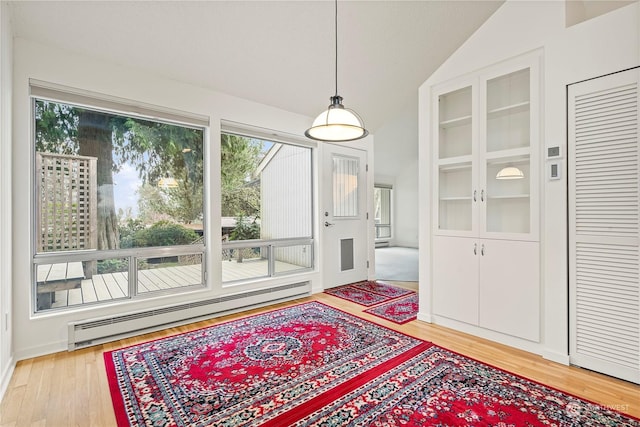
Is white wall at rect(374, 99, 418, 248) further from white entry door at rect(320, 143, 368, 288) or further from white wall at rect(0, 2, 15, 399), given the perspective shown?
white wall at rect(0, 2, 15, 399)

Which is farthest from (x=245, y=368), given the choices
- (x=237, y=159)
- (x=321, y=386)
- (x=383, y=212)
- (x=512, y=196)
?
(x=383, y=212)

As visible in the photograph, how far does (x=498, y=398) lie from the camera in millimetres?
1934

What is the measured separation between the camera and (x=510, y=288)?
107 inches

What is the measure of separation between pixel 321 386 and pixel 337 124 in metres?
1.76

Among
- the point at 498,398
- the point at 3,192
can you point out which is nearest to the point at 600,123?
the point at 498,398

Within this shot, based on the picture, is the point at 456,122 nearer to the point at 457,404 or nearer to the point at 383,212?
the point at 457,404

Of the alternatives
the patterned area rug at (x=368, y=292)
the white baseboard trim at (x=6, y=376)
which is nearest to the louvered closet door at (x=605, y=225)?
the patterned area rug at (x=368, y=292)

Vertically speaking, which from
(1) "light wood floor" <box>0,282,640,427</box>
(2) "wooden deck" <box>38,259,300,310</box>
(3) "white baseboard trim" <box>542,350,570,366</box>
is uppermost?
(2) "wooden deck" <box>38,259,300,310</box>

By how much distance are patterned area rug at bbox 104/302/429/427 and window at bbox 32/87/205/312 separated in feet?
2.41

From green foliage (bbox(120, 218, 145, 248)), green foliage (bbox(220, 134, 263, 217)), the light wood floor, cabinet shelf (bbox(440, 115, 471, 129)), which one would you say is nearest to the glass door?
cabinet shelf (bbox(440, 115, 471, 129))

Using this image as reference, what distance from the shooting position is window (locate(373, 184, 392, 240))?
33.5ft

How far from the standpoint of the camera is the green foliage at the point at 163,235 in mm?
3162

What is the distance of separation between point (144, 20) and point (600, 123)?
365 centimetres

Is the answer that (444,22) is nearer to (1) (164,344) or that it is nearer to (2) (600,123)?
(2) (600,123)
